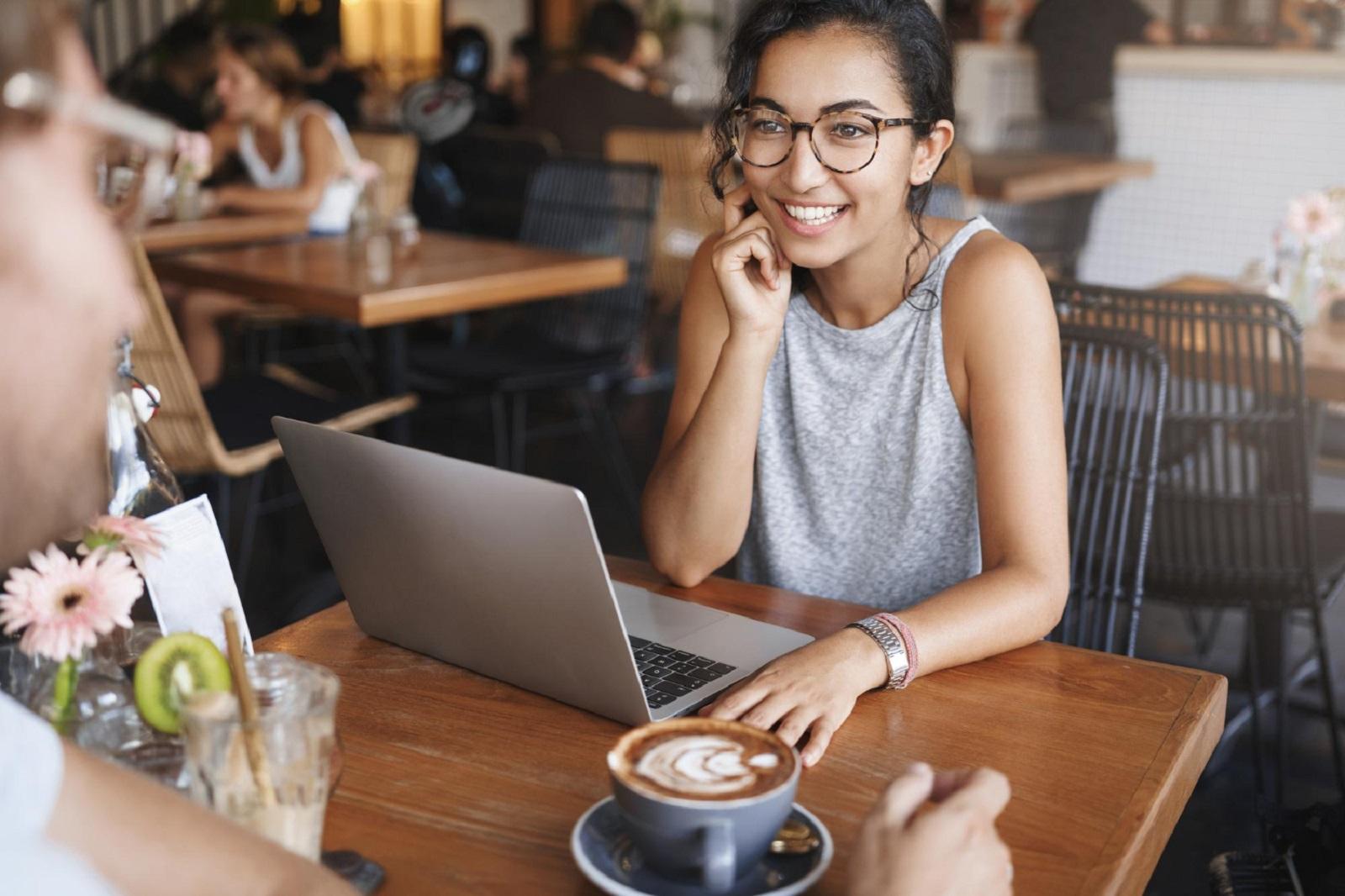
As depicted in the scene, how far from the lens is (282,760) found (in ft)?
2.40

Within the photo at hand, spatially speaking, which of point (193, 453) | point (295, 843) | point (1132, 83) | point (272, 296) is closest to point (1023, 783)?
point (295, 843)

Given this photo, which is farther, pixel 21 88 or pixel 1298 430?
pixel 1298 430

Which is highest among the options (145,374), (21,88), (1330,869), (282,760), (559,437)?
(21,88)

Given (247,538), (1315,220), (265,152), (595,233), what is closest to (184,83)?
(265,152)

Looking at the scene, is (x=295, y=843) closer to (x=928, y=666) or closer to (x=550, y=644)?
(x=550, y=644)

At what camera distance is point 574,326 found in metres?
3.76

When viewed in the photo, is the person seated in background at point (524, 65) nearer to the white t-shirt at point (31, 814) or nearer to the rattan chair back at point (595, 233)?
the rattan chair back at point (595, 233)

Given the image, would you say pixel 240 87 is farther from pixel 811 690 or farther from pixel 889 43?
pixel 811 690

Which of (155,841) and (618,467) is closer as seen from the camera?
(155,841)

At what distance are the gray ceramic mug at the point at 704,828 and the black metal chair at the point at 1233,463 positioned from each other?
1273 mm

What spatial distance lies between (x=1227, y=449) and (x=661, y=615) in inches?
50.2

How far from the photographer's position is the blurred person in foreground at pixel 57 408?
0.54 m

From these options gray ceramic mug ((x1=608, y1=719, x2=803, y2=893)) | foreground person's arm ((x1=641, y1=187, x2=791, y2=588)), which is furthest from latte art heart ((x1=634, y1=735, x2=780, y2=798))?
foreground person's arm ((x1=641, y1=187, x2=791, y2=588))

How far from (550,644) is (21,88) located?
588mm
